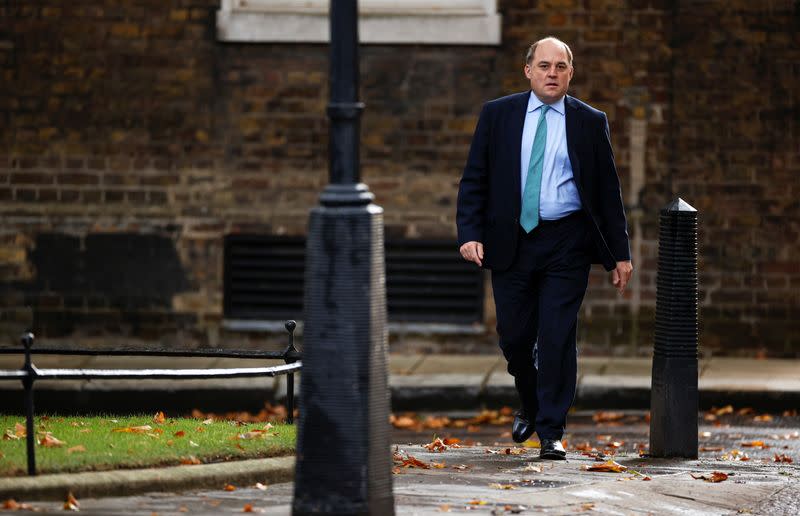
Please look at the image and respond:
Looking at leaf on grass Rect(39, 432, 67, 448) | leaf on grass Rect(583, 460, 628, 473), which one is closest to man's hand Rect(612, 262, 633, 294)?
leaf on grass Rect(583, 460, 628, 473)

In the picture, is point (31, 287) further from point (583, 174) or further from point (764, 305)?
point (583, 174)

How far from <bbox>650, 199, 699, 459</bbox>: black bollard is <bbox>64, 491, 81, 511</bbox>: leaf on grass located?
3.12 meters

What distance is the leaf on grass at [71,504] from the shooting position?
5965 mm

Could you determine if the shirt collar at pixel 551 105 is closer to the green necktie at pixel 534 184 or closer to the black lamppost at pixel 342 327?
the green necktie at pixel 534 184

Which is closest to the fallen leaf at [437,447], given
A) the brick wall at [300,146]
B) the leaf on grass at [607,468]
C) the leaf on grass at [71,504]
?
the leaf on grass at [607,468]

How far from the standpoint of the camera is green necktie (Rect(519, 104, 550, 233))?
767cm

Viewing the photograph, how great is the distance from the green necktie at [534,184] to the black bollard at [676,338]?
2.37 ft

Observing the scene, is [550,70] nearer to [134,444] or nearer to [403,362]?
[134,444]

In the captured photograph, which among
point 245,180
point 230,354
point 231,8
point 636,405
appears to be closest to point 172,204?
point 245,180

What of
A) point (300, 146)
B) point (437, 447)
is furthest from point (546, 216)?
point (300, 146)

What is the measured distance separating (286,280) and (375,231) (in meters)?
7.61

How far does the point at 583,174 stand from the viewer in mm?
7699

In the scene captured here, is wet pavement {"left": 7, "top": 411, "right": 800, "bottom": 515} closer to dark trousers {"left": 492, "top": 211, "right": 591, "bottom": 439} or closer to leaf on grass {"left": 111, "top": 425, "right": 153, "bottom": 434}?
dark trousers {"left": 492, "top": 211, "right": 591, "bottom": 439}

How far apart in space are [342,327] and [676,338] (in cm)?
295
